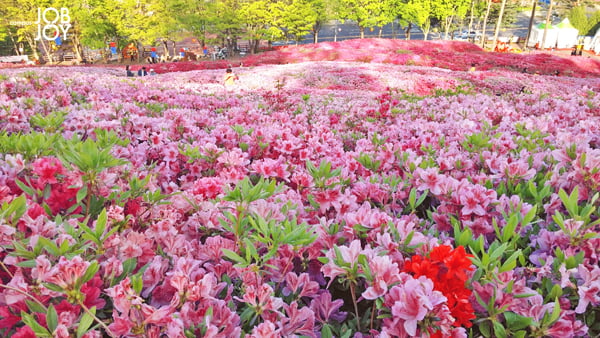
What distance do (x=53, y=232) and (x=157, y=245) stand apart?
0.41m

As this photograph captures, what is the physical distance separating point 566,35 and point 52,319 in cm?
6939

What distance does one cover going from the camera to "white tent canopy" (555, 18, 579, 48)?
52688 millimetres

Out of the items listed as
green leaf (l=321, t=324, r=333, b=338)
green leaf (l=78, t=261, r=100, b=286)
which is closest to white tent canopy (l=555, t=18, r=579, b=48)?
green leaf (l=321, t=324, r=333, b=338)

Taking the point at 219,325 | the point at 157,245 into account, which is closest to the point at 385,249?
the point at 219,325

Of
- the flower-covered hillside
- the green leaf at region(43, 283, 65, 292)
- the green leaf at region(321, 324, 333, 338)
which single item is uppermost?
the flower-covered hillside

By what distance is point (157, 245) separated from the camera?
1596mm

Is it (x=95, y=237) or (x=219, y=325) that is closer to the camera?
(x=219, y=325)

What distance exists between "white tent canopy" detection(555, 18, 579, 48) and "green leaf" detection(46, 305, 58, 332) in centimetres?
6879

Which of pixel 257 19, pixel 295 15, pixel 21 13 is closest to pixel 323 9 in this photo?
pixel 295 15

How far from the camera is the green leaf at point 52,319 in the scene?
41.7 inches

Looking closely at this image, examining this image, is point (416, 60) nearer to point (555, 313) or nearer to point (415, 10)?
point (555, 313)

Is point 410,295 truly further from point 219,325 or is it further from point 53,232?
point 53,232

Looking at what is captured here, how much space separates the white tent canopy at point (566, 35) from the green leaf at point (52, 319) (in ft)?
226

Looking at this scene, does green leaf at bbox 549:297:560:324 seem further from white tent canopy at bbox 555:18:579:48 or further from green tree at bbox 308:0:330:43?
white tent canopy at bbox 555:18:579:48
